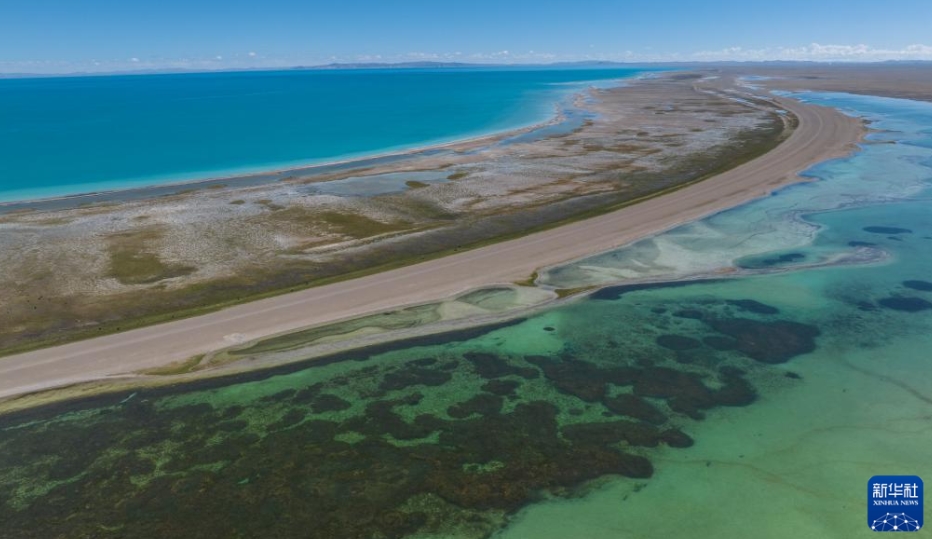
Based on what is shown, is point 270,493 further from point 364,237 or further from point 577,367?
point 364,237

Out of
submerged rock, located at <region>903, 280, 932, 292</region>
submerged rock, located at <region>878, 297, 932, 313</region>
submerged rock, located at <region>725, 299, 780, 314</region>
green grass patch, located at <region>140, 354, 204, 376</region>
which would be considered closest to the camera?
green grass patch, located at <region>140, 354, 204, 376</region>

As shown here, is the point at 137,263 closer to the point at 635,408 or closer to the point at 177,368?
the point at 177,368

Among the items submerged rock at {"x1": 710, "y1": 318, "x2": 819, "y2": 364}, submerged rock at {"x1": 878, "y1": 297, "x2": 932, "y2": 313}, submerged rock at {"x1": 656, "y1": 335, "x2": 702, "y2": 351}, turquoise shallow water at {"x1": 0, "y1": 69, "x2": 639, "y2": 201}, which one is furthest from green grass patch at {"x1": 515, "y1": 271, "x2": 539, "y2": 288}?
turquoise shallow water at {"x1": 0, "y1": 69, "x2": 639, "y2": 201}

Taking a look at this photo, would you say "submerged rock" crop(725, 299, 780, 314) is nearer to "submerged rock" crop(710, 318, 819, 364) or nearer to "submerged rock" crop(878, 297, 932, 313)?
"submerged rock" crop(710, 318, 819, 364)

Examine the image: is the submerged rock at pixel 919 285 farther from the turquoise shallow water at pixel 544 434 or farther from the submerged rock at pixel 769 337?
the submerged rock at pixel 769 337
